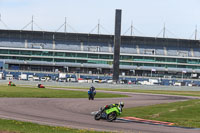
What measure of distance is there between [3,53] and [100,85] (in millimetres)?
50693

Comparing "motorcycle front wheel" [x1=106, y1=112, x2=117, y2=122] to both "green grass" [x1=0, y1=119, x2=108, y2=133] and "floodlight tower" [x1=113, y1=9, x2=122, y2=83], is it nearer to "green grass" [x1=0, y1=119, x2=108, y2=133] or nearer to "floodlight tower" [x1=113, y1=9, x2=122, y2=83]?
"green grass" [x1=0, y1=119, x2=108, y2=133]

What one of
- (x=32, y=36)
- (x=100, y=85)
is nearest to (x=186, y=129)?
(x=100, y=85)

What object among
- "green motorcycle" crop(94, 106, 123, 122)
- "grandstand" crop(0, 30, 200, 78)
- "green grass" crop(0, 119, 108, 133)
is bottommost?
"green grass" crop(0, 119, 108, 133)

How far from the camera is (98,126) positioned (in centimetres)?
1947

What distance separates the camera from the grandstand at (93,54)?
120 meters

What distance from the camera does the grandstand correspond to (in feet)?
392

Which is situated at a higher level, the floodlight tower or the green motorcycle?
the floodlight tower

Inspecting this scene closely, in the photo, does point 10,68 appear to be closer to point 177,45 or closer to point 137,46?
point 137,46

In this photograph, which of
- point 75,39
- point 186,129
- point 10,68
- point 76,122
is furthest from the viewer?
point 75,39

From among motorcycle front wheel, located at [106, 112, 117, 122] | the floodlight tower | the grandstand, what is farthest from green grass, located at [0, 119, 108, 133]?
the grandstand

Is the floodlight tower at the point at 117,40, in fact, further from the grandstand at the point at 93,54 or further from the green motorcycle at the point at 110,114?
the green motorcycle at the point at 110,114

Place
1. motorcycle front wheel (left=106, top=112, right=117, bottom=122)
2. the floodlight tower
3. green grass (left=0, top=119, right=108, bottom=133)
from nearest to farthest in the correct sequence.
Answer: green grass (left=0, top=119, right=108, bottom=133) < motorcycle front wheel (left=106, top=112, right=117, bottom=122) < the floodlight tower

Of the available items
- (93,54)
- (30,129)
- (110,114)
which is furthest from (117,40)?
(30,129)

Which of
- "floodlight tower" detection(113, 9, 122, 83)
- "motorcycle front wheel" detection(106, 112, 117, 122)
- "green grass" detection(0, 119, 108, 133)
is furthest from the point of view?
"floodlight tower" detection(113, 9, 122, 83)
